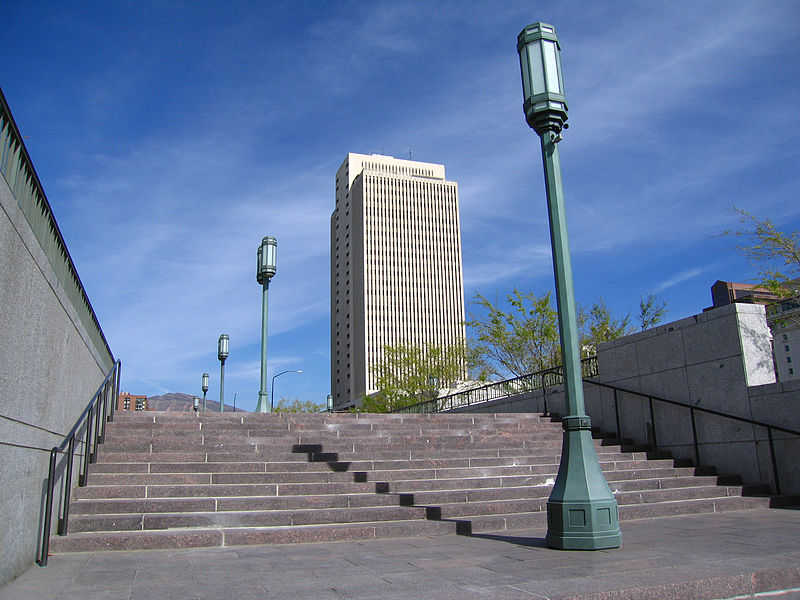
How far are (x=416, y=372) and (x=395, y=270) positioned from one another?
10066cm

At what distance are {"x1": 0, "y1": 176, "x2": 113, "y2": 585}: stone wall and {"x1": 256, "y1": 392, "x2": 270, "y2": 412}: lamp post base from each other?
33.9ft

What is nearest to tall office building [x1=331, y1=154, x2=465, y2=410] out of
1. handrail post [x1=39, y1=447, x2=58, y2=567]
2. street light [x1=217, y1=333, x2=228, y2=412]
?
street light [x1=217, y1=333, x2=228, y2=412]

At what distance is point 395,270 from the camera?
489ft

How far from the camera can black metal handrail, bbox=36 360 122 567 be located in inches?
229

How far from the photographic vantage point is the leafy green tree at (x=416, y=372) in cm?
4681

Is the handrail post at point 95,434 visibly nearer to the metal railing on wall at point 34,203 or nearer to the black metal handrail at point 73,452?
the black metal handrail at point 73,452

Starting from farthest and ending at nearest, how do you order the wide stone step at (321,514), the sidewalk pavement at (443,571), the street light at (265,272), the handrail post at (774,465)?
the street light at (265,272) < the handrail post at (774,465) < the wide stone step at (321,514) < the sidewalk pavement at (443,571)

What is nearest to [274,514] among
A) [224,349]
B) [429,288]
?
[224,349]

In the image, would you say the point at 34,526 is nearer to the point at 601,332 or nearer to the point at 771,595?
the point at 771,595

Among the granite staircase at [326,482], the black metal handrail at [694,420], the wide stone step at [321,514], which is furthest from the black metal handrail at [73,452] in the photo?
the black metal handrail at [694,420]

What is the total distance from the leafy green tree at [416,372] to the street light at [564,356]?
125ft

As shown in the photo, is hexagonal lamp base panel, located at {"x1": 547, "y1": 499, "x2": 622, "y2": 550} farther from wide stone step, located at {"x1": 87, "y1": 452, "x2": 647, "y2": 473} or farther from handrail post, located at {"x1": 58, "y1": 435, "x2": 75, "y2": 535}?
handrail post, located at {"x1": 58, "y1": 435, "x2": 75, "y2": 535}

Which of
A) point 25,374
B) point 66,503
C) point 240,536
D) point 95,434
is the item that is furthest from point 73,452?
point 25,374

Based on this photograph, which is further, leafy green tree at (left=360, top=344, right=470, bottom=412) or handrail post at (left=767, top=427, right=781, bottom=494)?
leafy green tree at (left=360, top=344, right=470, bottom=412)
